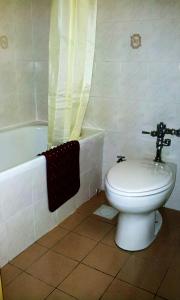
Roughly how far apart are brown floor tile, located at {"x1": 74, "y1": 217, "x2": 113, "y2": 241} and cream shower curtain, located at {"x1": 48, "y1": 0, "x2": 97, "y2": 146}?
601mm

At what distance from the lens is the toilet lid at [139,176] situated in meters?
1.42

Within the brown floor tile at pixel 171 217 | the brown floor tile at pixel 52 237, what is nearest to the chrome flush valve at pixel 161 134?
the brown floor tile at pixel 171 217

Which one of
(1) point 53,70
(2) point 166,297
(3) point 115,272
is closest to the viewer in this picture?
(2) point 166,297

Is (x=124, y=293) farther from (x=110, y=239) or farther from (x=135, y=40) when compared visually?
(x=135, y=40)

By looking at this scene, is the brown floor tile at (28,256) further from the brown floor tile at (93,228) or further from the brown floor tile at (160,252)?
the brown floor tile at (160,252)

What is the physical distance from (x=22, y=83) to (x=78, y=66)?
2.26 ft

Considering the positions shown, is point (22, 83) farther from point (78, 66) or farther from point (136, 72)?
point (136, 72)

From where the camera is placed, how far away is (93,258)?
59.2 inches

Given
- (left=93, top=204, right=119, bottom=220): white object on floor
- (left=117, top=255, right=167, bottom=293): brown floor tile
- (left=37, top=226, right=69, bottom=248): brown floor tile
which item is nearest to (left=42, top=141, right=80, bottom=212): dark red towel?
(left=37, top=226, right=69, bottom=248): brown floor tile

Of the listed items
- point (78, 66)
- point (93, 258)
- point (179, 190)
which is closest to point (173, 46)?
point (78, 66)

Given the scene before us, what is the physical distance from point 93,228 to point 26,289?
2.05 feet

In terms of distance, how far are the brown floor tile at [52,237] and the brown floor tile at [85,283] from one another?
269mm

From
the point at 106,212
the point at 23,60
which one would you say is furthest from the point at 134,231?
the point at 23,60

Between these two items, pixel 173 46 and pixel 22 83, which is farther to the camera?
pixel 22 83
